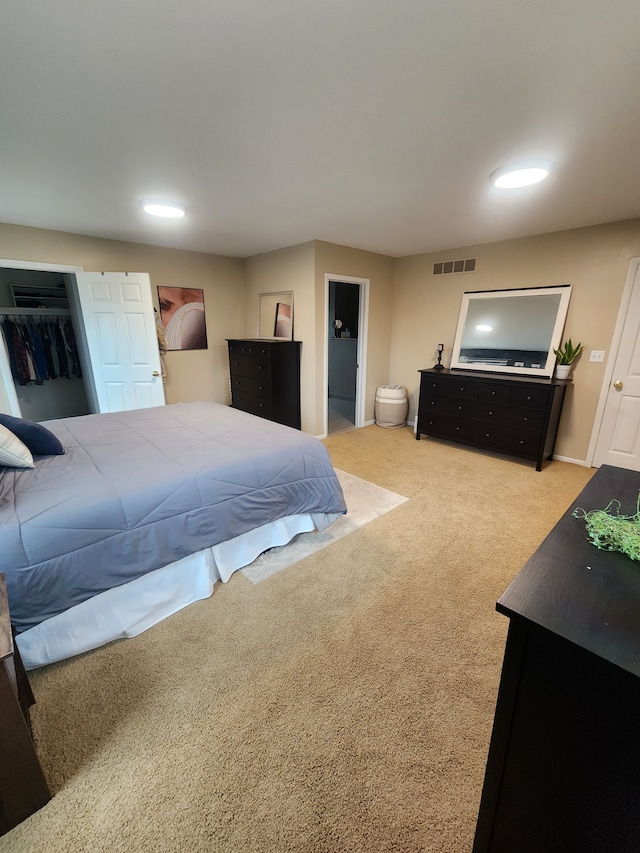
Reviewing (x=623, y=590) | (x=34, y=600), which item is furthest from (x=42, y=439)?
(x=623, y=590)

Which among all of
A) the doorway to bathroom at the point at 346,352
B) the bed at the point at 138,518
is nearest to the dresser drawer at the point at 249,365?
the doorway to bathroom at the point at 346,352

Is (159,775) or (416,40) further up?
(416,40)

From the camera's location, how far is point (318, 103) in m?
1.57

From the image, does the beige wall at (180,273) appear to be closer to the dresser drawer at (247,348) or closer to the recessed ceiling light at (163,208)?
the dresser drawer at (247,348)

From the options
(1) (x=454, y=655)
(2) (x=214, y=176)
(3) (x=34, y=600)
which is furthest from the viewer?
(2) (x=214, y=176)

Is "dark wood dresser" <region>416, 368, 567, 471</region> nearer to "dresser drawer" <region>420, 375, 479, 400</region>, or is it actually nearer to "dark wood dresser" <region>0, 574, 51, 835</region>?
"dresser drawer" <region>420, 375, 479, 400</region>

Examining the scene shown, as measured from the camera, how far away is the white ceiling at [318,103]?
1144mm

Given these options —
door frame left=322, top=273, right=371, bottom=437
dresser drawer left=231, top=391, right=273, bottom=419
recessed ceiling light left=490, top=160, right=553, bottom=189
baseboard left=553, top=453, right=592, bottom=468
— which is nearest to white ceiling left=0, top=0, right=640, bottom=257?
recessed ceiling light left=490, top=160, right=553, bottom=189

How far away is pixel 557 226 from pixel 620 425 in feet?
6.74

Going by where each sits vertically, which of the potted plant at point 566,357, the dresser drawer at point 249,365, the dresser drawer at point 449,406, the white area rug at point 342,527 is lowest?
the white area rug at point 342,527

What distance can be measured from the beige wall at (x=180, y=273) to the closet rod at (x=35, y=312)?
126 centimetres

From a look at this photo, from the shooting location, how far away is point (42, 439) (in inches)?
77.5

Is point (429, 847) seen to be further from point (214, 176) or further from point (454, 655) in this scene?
point (214, 176)

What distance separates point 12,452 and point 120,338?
263cm
